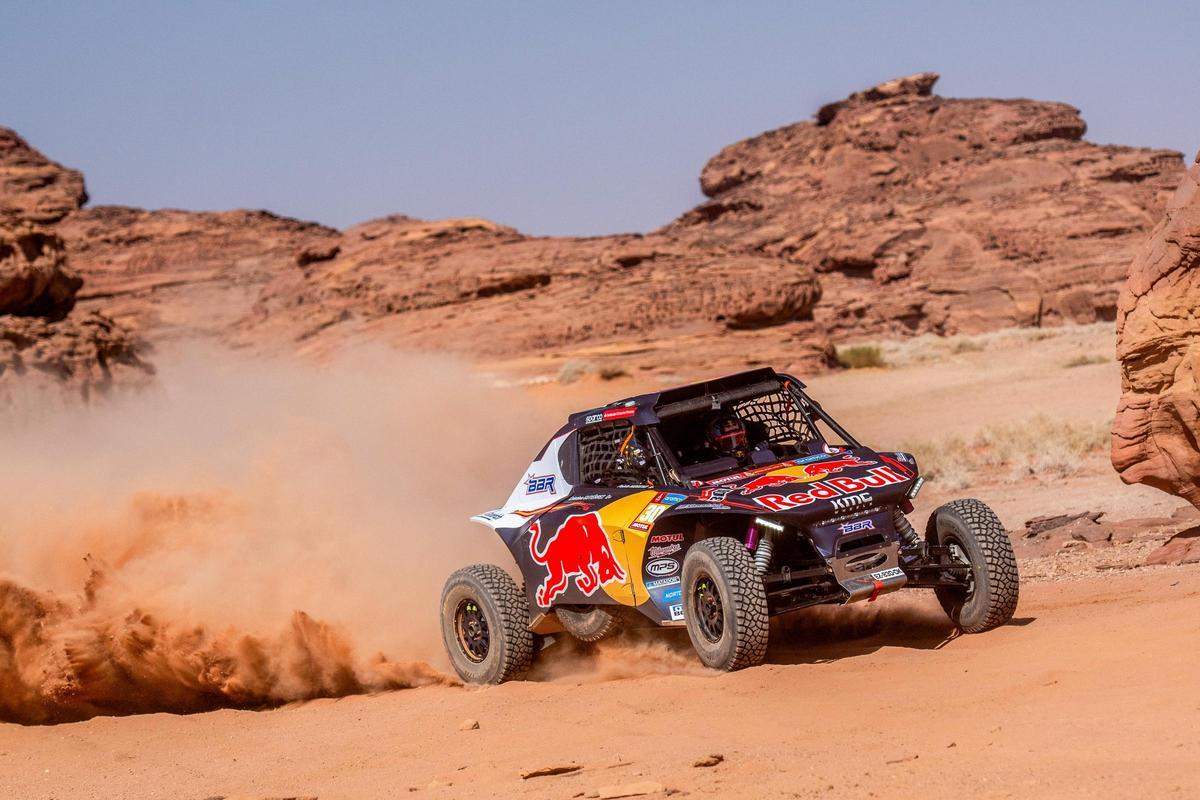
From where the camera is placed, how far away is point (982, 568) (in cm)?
845

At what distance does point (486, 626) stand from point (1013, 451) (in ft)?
44.0

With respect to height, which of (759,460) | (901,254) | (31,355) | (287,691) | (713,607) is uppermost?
(901,254)

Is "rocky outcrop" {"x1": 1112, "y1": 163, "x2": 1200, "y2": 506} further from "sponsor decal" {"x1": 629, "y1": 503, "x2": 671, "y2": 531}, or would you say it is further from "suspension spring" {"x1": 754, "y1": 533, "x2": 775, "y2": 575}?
"sponsor decal" {"x1": 629, "y1": 503, "x2": 671, "y2": 531}

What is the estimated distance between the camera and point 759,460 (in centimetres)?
938

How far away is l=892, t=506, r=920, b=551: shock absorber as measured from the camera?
28.2ft

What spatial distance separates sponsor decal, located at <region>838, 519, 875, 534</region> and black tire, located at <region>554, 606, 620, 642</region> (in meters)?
1.81

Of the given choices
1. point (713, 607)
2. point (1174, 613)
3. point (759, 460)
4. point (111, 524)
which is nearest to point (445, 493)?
point (111, 524)

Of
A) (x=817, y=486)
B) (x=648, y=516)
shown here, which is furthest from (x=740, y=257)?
(x=817, y=486)

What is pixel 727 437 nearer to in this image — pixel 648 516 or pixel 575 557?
pixel 648 516

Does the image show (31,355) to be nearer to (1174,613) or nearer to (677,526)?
Answer: (677,526)

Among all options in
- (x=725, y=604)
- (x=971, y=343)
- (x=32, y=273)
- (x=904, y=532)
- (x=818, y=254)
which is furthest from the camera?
(x=818, y=254)

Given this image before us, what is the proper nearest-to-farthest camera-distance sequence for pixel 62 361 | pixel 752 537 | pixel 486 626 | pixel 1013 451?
pixel 752 537 → pixel 486 626 → pixel 1013 451 → pixel 62 361

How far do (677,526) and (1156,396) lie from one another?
402cm

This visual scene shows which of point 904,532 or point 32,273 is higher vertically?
point 32,273
